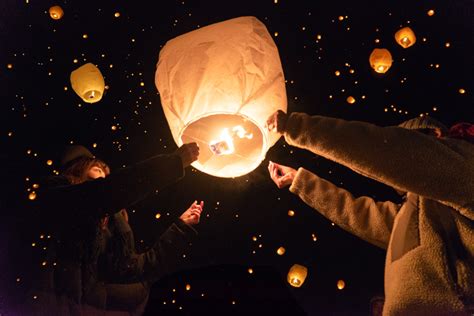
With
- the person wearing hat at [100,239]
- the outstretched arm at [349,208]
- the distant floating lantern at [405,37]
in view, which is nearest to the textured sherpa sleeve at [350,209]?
the outstretched arm at [349,208]

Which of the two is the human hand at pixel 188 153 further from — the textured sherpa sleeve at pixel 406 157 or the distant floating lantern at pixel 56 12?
the distant floating lantern at pixel 56 12

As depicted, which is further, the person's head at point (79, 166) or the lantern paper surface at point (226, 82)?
the person's head at point (79, 166)

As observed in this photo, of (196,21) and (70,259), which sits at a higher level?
(196,21)

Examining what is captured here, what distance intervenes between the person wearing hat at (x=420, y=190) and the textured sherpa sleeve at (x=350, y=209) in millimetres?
406

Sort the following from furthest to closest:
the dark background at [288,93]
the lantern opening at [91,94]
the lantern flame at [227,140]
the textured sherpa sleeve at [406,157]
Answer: the dark background at [288,93], the lantern opening at [91,94], the lantern flame at [227,140], the textured sherpa sleeve at [406,157]

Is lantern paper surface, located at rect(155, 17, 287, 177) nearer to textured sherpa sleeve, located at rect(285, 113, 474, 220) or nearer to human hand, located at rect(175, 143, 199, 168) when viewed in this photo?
human hand, located at rect(175, 143, 199, 168)

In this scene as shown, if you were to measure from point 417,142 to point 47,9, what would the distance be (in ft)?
11.0

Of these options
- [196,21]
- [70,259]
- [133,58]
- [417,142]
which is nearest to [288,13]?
[196,21]

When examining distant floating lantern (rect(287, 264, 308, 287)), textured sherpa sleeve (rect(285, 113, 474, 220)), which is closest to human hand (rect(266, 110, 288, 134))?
textured sherpa sleeve (rect(285, 113, 474, 220))

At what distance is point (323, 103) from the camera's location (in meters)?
3.65

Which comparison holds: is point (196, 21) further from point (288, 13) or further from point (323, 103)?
point (323, 103)

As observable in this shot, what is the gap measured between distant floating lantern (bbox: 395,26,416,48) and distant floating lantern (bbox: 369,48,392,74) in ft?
0.44

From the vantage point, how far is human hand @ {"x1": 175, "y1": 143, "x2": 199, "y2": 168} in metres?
2.30

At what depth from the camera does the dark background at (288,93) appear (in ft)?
11.3
